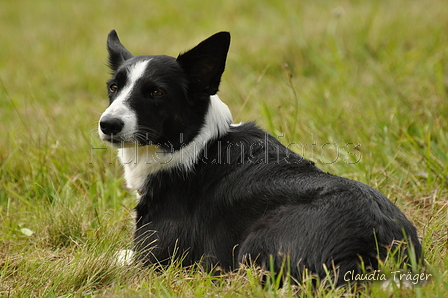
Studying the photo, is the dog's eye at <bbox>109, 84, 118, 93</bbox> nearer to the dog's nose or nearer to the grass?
the dog's nose

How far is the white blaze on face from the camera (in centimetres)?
311

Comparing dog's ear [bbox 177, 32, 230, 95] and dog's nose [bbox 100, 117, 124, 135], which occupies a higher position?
dog's ear [bbox 177, 32, 230, 95]

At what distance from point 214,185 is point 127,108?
69 centimetres

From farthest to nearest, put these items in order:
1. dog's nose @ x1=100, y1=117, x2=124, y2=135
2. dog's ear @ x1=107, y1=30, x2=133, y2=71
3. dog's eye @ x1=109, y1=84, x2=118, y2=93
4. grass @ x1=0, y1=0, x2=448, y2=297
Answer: dog's ear @ x1=107, y1=30, x2=133, y2=71, dog's eye @ x1=109, y1=84, x2=118, y2=93, dog's nose @ x1=100, y1=117, x2=124, y2=135, grass @ x1=0, y1=0, x2=448, y2=297

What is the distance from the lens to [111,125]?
3092 mm

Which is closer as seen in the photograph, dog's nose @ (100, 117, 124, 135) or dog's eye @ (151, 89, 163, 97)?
dog's nose @ (100, 117, 124, 135)

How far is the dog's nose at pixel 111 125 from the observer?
3.07 m

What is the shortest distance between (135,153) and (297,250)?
4.27 ft

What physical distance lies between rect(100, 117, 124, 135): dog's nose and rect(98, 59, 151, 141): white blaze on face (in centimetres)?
2

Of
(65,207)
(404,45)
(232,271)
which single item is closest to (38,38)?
(404,45)

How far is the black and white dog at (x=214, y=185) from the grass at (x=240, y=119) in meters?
0.20

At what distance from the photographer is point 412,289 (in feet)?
7.93

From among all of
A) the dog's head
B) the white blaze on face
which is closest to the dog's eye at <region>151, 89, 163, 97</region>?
the dog's head

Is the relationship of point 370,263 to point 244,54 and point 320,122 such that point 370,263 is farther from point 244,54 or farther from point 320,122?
point 244,54
